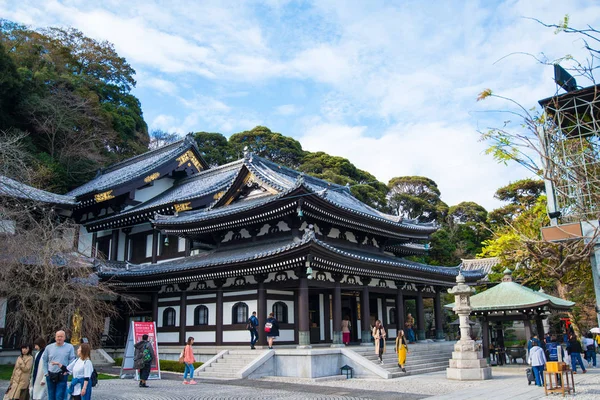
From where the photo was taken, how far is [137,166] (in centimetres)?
3712

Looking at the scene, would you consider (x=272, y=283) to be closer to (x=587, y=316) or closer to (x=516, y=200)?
(x=587, y=316)

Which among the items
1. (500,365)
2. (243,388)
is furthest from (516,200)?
(243,388)

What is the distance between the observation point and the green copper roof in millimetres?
21062

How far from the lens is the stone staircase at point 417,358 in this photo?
20.2m

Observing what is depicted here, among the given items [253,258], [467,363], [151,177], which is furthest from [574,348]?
[151,177]

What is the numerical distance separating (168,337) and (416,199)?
4558cm

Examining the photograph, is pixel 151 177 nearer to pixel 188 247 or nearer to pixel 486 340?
pixel 188 247

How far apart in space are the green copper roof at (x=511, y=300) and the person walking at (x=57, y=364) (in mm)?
17158

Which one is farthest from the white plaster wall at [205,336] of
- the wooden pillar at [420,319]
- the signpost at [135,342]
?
the wooden pillar at [420,319]

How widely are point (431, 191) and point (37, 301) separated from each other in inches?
2374

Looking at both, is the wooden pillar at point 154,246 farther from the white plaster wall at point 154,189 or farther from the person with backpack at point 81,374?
the person with backpack at point 81,374

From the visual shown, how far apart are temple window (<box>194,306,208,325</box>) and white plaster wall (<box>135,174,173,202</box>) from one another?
11.2 metres

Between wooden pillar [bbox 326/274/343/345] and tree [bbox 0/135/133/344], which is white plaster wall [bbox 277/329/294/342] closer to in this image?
wooden pillar [bbox 326/274/343/345]

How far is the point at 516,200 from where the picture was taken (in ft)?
192
